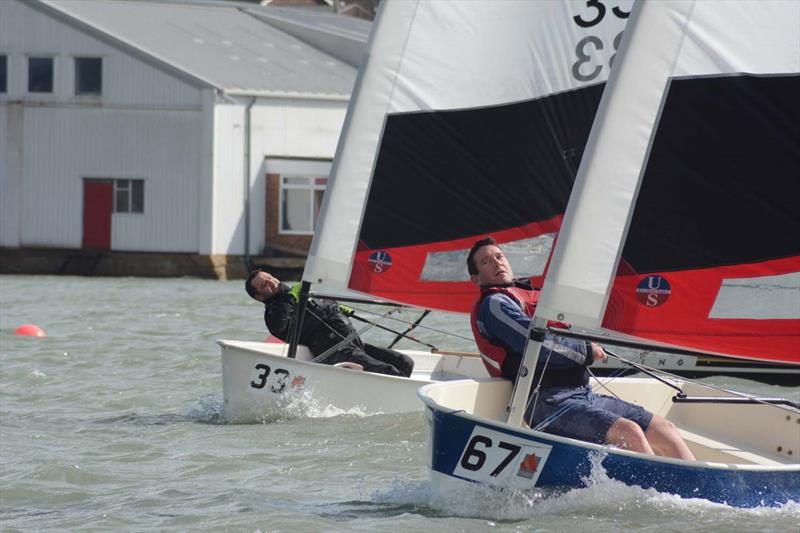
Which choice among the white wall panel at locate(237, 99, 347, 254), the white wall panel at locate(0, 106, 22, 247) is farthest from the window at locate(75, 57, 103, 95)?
the white wall panel at locate(237, 99, 347, 254)

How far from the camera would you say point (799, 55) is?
22.0 feet

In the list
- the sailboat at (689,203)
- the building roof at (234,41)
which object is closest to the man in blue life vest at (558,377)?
the sailboat at (689,203)

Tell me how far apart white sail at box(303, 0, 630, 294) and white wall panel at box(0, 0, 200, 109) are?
18.3m

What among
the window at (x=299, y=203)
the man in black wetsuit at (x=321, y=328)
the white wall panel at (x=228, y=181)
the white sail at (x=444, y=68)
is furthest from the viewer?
the window at (x=299, y=203)

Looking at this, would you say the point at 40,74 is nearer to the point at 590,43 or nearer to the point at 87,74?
the point at 87,74

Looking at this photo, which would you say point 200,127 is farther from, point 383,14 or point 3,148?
point 383,14

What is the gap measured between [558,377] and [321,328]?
393cm

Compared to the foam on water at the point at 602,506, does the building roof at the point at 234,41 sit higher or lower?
lower

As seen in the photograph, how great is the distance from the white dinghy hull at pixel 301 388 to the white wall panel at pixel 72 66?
1902 cm

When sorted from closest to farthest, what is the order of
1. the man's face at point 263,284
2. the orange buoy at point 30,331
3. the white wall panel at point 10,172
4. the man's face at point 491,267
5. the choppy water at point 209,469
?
the choppy water at point 209,469 → the man's face at point 491,267 → the man's face at point 263,284 → the orange buoy at point 30,331 → the white wall panel at point 10,172

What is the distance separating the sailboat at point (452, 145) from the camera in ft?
34.2

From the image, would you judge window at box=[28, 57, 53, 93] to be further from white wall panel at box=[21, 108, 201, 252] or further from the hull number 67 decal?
the hull number 67 decal

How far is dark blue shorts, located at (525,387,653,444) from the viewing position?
677 cm

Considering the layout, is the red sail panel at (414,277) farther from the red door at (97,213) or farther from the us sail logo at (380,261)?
the red door at (97,213)
